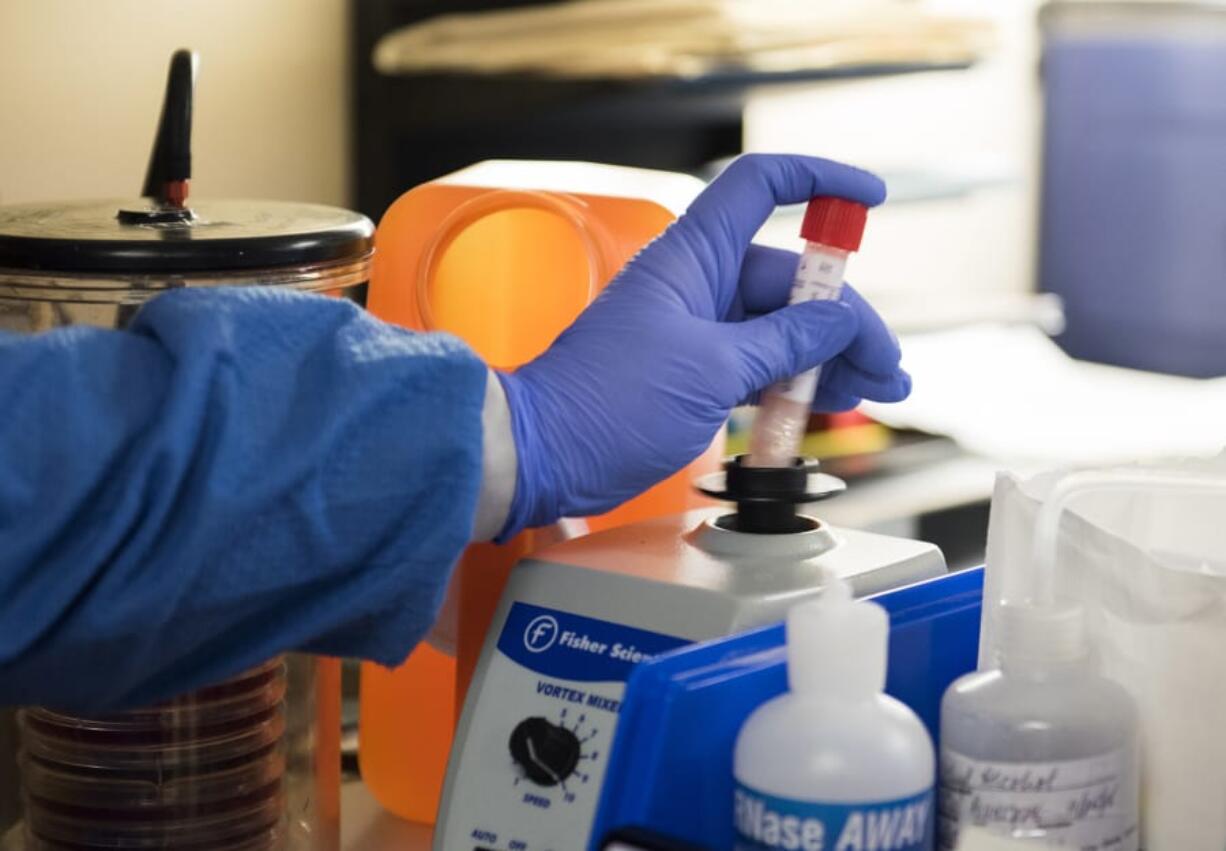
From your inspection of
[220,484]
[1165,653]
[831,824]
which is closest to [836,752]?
[831,824]

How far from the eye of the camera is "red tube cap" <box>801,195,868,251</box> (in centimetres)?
89

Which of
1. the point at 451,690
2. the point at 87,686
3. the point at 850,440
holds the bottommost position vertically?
the point at 850,440

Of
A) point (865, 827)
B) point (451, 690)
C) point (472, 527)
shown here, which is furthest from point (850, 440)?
point (865, 827)

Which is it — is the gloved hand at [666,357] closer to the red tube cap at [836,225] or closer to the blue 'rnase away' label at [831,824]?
the red tube cap at [836,225]

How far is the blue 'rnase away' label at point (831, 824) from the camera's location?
0.63m

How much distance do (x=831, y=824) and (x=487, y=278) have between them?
1.78 ft

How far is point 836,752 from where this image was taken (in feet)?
2.08

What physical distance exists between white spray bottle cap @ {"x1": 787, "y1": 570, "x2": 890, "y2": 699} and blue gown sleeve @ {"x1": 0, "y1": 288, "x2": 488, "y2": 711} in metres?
0.21

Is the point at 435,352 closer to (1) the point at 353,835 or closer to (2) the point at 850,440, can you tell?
(1) the point at 353,835

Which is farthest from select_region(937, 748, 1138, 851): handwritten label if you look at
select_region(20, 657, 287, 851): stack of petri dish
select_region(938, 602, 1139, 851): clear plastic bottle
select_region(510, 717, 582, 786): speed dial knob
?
select_region(20, 657, 287, 851): stack of petri dish

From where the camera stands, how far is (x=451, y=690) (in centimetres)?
104

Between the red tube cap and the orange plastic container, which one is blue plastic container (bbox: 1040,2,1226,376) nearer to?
the orange plastic container

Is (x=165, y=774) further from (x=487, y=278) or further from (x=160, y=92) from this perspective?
(x=160, y=92)

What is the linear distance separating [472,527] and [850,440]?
154 centimetres
